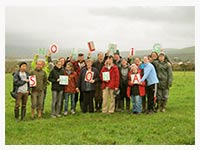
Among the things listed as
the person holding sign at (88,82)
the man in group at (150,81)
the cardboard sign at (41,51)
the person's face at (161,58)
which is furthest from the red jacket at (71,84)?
the person's face at (161,58)

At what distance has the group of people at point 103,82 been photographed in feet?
36.4

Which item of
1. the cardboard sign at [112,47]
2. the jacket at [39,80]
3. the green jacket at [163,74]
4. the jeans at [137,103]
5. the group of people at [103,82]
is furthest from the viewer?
the cardboard sign at [112,47]

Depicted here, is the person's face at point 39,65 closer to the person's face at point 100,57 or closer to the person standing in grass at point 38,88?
the person standing in grass at point 38,88

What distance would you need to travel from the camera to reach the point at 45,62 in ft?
37.6

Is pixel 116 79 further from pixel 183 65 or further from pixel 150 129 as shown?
pixel 183 65

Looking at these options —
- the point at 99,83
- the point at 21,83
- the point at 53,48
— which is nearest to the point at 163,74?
the point at 99,83

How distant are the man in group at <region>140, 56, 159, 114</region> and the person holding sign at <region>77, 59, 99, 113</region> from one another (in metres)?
1.74

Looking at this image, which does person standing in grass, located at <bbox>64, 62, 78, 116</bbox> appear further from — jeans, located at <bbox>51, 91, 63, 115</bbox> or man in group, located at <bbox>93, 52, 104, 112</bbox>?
man in group, located at <bbox>93, 52, 104, 112</bbox>

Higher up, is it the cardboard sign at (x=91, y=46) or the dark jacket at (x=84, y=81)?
the cardboard sign at (x=91, y=46)

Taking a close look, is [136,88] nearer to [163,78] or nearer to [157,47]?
[163,78]

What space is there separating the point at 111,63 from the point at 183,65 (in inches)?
891

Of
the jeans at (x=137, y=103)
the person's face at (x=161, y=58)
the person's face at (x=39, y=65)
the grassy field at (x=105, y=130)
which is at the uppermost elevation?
the person's face at (x=161, y=58)

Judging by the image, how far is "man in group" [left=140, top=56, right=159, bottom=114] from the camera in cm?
1130

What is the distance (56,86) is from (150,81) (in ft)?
11.0
